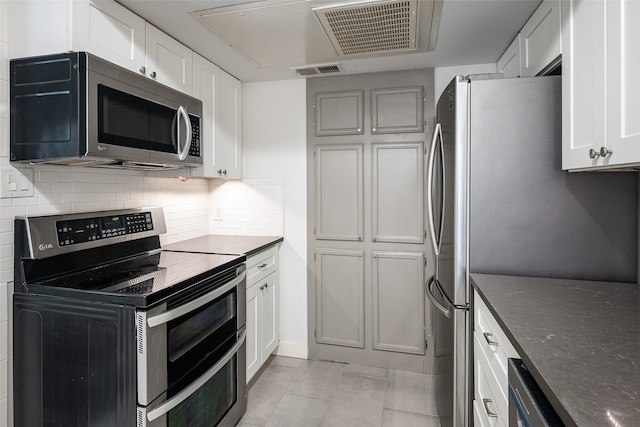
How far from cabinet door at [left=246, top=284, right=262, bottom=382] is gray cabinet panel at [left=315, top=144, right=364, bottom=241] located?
0.71 meters

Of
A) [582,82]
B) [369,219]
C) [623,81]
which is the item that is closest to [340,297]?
[369,219]

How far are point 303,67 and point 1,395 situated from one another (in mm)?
2410

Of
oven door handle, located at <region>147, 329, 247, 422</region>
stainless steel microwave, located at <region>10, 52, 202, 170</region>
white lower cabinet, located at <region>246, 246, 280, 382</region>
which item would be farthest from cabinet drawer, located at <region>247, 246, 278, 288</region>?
stainless steel microwave, located at <region>10, 52, 202, 170</region>

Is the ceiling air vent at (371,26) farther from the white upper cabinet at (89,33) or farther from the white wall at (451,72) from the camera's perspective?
the white upper cabinet at (89,33)

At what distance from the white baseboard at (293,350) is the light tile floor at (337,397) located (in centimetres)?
8

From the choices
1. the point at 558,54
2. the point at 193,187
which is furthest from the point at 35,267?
the point at 558,54

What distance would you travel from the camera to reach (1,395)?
1.45 metres

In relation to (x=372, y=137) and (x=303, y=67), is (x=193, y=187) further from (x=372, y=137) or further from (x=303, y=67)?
(x=372, y=137)

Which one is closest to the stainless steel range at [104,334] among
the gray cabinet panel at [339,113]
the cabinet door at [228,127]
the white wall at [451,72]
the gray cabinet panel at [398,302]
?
the cabinet door at [228,127]

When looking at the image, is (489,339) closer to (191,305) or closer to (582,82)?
(582,82)

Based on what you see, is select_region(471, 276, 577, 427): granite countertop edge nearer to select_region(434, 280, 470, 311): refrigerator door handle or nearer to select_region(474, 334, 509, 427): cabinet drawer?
select_region(474, 334, 509, 427): cabinet drawer

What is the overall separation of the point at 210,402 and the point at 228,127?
1.84m

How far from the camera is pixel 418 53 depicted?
2318mm

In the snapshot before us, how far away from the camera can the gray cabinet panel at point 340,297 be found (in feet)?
9.12
